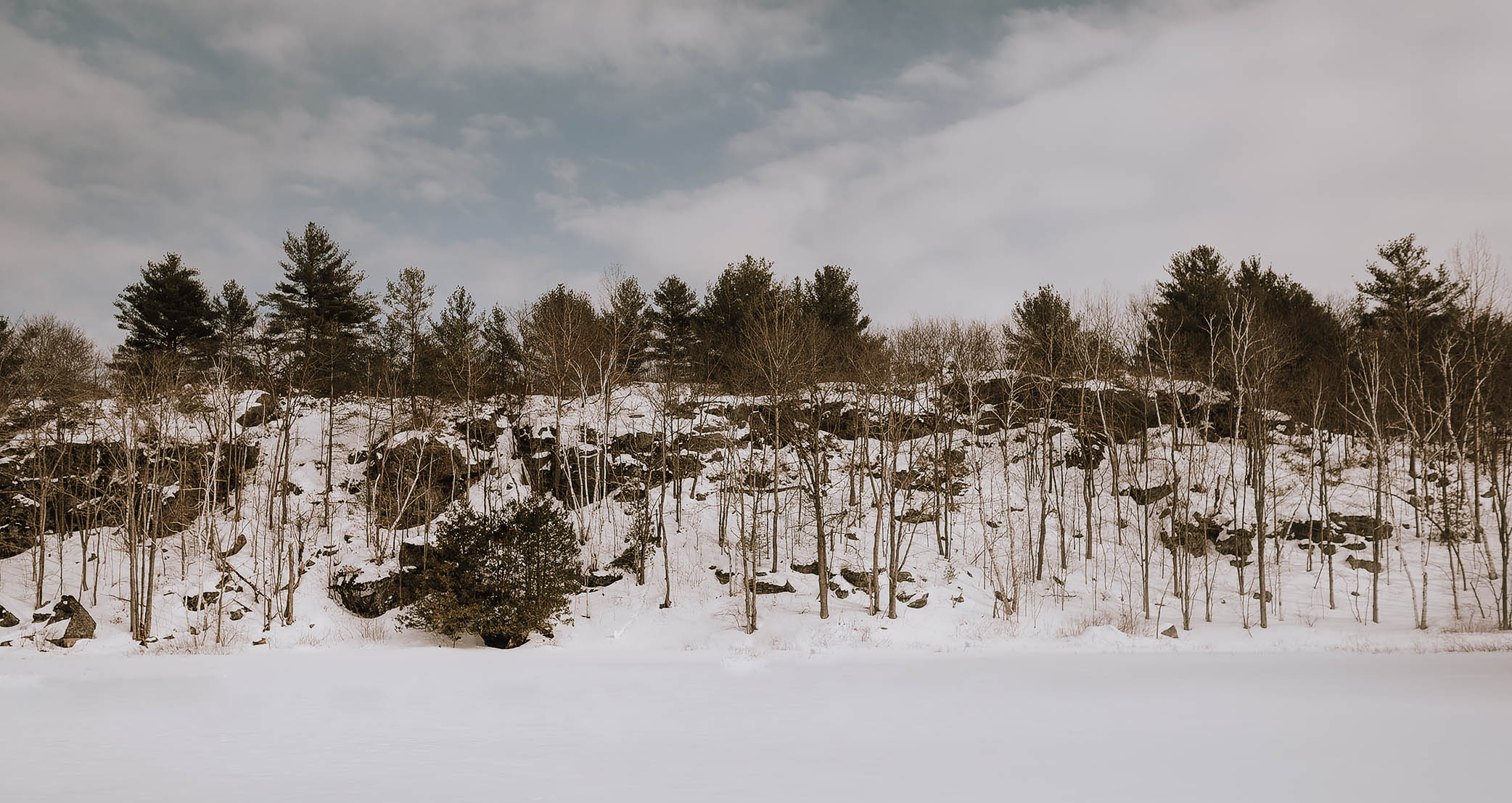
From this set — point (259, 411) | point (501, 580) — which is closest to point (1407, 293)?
point (501, 580)

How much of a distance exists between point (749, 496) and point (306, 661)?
2146cm

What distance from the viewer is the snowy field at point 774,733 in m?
8.44

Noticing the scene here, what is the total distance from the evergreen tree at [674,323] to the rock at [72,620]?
1150 inches

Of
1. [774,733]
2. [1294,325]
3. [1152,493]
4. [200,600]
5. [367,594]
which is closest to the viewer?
[774,733]

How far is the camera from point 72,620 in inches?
1040

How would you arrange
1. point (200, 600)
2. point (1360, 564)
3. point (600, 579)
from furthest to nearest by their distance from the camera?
point (600, 579) → point (1360, 564) → point (200, 600)

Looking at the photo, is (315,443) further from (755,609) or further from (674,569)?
(755,609)

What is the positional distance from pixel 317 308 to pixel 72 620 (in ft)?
65.5

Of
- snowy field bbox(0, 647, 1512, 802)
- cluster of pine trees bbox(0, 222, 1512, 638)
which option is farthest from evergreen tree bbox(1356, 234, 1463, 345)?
snowy field bbox(0, 647, 1512, 802)

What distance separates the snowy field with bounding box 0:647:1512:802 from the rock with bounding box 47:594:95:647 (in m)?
9.34

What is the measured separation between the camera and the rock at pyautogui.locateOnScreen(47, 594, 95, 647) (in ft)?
85.1

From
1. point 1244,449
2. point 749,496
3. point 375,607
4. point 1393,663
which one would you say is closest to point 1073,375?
point 1244,449

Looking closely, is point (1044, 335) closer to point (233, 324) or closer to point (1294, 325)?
point (1294, 325)

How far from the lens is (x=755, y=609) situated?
27.2 metres
